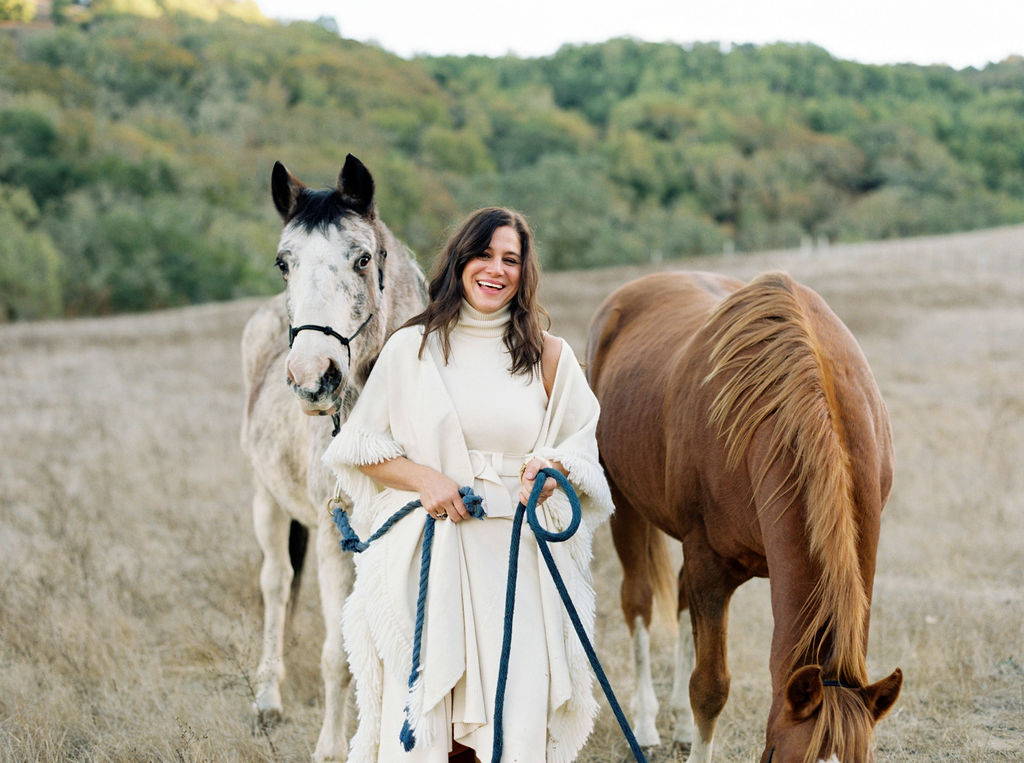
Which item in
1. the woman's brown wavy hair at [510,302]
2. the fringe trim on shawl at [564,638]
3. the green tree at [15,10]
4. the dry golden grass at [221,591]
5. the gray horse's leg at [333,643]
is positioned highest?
the green tree at [15,10]

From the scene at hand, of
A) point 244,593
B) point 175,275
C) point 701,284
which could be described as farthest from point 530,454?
point 175,275

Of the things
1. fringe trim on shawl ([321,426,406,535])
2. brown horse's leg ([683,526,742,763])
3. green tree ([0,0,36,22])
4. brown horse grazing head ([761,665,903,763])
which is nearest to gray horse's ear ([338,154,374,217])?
fringe trim on shawl ([321,426,406,535])

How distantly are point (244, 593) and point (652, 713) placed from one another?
9.06ft

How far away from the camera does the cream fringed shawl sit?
2.40 metres

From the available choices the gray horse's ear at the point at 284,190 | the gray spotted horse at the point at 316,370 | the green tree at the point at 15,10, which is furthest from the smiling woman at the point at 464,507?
the green tree at the point at 15,10

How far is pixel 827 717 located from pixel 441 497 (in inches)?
41.0

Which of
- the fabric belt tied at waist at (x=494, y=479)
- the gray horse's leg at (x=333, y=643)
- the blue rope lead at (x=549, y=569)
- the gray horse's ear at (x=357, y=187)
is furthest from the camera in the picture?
the gray horse's leg at (x=333, y=643)

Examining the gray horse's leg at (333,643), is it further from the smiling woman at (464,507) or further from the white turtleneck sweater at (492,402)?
the white turtleneck sweater at (492,402)

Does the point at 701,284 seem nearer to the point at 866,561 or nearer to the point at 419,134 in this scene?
the point at 866,561

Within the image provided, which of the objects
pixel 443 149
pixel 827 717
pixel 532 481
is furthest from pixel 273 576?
pixel 443 149

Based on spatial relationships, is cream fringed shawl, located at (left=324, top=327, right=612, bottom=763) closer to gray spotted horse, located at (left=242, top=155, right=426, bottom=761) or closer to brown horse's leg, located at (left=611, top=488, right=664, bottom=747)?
gray spotted horse, located at (left=242, top=155, right=426, bottom=761)

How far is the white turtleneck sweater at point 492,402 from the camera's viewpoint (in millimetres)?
2457

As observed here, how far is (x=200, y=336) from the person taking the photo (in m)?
18.5

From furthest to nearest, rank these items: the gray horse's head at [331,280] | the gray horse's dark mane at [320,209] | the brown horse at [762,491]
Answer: the gray horse's dark mane at [320,209], the gray horse's head at [331,280], the brown horse at [762,491]
